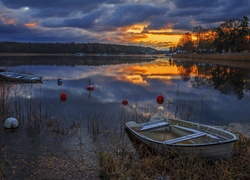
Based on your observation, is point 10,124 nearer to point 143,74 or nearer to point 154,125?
point 154,125

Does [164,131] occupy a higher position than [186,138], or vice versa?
[186,138]

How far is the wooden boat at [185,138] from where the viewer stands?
816cm

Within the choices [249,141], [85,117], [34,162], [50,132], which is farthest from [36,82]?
[249,141]

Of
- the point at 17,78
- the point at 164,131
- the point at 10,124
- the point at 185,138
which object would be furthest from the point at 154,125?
the point at 17,78

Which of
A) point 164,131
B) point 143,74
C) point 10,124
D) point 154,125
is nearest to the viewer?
point 154,125

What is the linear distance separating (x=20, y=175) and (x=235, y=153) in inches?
258

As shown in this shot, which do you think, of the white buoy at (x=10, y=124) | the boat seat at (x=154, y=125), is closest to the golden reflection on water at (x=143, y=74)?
the boat seat at (x=154, y=125)

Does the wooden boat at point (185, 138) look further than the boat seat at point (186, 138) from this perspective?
No

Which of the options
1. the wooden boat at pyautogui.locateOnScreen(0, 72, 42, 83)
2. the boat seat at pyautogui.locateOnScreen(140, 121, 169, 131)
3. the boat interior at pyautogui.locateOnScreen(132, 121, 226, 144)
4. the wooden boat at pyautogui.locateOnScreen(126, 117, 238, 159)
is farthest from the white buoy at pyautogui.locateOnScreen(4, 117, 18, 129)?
the wooden boat at pyautogui.locateOnScreen(0, 72, 42, 83)

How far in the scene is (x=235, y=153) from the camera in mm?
8875

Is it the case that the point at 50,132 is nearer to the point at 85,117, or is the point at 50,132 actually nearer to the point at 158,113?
the point at 85,117

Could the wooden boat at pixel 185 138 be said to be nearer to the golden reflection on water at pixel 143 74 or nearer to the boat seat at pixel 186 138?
the boat seat at pixel 186 138

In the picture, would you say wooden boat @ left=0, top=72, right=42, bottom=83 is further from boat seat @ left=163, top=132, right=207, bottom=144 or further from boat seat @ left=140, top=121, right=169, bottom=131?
boat seat @ left=163, top=132, right=207, bottom=144

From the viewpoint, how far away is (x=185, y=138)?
9.07 metres
